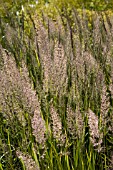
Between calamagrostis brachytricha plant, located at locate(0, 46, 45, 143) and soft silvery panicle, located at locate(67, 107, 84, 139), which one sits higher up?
calamagrostis brachytricha plant, located at locate(0, 46, 45, 143)

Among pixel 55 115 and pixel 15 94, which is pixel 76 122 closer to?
pixel 55 115

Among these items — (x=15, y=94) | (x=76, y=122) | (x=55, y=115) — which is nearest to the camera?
(x=55, y=115)

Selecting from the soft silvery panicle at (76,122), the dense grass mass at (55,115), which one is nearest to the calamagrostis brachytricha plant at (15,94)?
the dense grass mass at (55,115)

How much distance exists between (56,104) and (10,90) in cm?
37

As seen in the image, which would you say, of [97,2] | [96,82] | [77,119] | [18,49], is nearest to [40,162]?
[77,119]

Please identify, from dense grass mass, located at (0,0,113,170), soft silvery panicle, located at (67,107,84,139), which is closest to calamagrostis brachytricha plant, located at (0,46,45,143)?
dense grass mass, located at (0,0,113,170)

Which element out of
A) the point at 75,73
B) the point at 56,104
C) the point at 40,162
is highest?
the point at 75,73

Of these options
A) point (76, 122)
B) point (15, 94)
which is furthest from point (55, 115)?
point (15, 94)

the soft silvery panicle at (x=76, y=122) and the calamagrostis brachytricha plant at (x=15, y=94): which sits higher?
the calamagrostis brachytricha plant at (x=15, y=94)

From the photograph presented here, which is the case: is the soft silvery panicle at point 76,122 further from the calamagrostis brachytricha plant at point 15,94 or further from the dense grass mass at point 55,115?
the calamagrostis brachytricha plant at point 15,94

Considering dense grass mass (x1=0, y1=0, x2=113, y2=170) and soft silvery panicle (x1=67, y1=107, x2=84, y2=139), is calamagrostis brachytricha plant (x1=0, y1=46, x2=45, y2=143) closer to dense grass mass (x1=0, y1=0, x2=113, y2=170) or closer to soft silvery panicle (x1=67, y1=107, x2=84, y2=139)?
dense grass mass (x1=0, y1=0, x2=113, y2=170)

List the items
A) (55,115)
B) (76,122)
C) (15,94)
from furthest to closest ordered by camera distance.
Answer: (15,94), (76,122), (55,115)

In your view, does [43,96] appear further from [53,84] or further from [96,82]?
[96,82]

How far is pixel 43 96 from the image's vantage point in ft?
7.74
